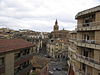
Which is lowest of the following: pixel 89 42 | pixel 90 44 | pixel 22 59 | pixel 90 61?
pixel 22 59

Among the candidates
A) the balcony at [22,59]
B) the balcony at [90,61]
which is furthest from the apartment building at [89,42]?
the balcony at [22,59]

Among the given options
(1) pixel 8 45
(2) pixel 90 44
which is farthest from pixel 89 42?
(1) pixel 8 45

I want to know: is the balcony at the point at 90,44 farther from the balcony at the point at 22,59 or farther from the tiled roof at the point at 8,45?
the balcony at the point at 22,59

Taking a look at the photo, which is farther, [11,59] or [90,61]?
[11,59]

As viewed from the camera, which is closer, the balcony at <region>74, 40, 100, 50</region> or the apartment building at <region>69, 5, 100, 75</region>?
the balcony at <region>74, 40, 100, 50</region>

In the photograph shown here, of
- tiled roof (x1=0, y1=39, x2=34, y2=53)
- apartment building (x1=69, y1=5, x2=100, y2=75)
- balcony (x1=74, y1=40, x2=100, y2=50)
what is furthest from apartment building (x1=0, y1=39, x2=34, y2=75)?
balcony (x1=74, y1=40, x2=100, y2=50)

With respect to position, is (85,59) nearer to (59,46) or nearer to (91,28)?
(91,28)

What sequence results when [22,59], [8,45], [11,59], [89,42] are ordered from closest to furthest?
[89,42]
[11,59]
[8,45]
[22,59]

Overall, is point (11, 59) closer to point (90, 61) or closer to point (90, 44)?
point (90, 61)

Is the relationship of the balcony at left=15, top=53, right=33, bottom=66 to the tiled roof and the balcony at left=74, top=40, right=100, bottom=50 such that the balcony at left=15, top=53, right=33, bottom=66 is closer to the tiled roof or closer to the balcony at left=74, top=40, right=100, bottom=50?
the tiled roof

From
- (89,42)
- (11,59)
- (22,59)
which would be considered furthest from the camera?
(22,59)

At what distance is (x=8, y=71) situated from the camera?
22.7 m

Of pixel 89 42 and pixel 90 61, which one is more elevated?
pixel 89 42

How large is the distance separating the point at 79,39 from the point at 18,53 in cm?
1073
